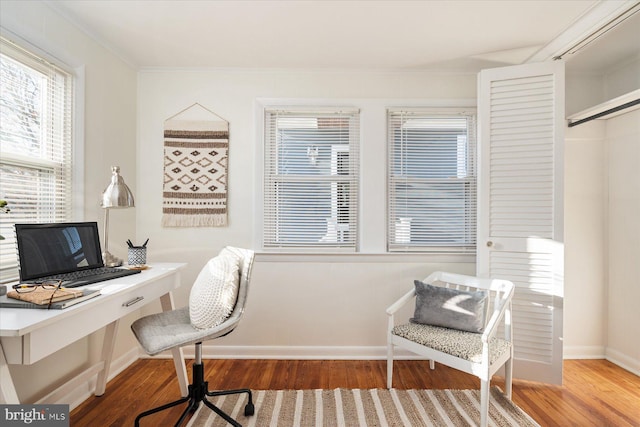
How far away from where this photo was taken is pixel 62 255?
185 centimetres

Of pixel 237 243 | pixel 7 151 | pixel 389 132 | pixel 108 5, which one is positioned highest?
pixel 108 5

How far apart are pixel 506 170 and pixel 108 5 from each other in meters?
2.88

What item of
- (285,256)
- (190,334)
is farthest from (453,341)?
(190,334)

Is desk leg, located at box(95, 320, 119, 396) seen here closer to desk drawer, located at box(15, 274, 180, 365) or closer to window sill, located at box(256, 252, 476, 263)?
desk drawer, located at box(15, 274, 180, 365)

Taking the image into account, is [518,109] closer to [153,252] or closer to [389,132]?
[389,132]

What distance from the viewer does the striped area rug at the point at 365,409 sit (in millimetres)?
2016

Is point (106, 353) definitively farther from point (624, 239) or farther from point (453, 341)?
point (624, 239)

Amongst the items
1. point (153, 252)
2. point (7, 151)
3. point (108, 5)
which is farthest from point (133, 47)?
point (153, 252)

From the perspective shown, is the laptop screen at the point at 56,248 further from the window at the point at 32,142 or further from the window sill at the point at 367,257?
the window sill at the point at 367,257

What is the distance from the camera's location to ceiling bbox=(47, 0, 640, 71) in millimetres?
2084

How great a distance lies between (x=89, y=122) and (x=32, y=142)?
44 centimetres

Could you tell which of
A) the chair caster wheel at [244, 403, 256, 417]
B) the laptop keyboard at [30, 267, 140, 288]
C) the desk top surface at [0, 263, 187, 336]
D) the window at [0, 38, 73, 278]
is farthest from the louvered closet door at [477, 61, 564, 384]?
the window at [0, 38, 73, 278]

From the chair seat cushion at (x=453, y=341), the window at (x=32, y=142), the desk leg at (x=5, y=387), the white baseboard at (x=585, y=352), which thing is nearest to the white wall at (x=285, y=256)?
the chair seat cushion at (x=453, y=341)

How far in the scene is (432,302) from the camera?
95.2 inches
